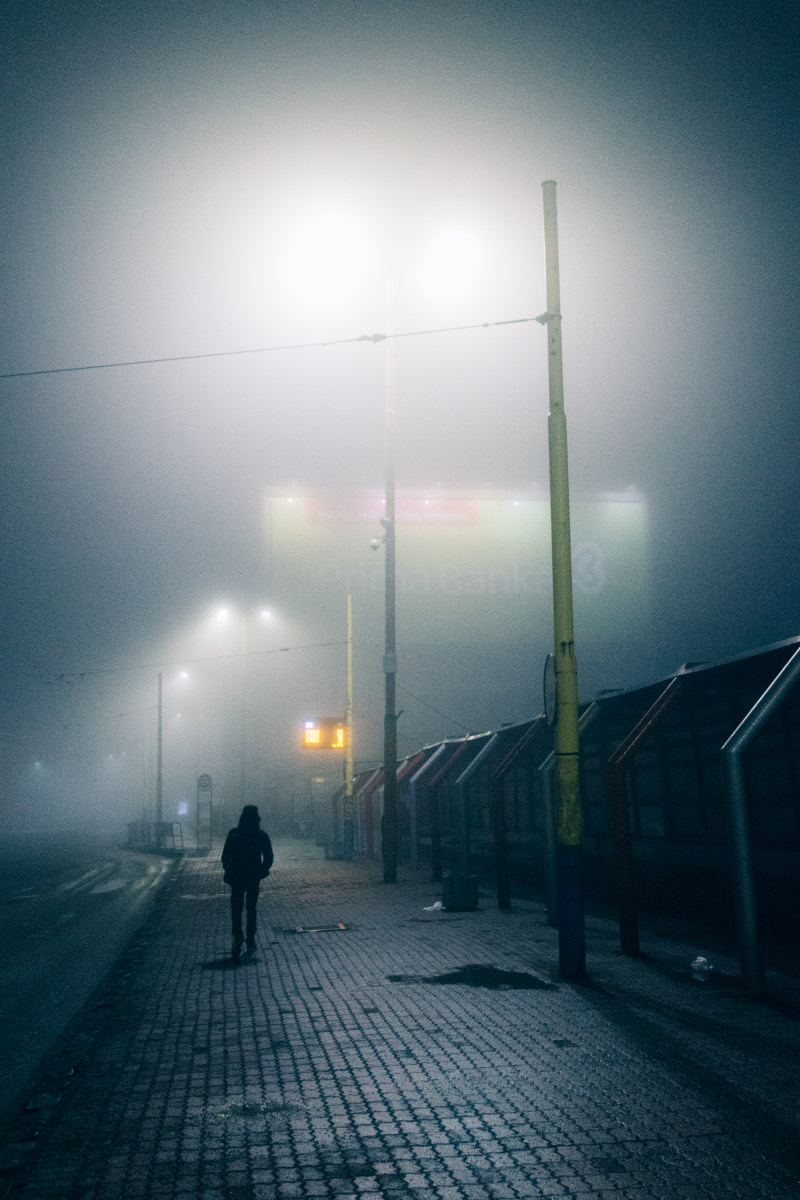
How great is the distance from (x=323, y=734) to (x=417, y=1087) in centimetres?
2267

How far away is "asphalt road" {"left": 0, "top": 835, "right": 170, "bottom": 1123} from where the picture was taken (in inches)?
272

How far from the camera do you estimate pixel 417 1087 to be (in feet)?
16.4

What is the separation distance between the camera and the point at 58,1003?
8336 millimetres

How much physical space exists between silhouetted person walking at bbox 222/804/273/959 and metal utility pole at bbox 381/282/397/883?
7662 mm

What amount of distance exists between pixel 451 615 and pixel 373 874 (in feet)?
87.8

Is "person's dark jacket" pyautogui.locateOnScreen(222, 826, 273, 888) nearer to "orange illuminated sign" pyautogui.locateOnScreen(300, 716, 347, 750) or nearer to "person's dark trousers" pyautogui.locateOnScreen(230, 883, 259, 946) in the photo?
"person's dark trousers" pyautogui.locateOnScreen(230, 883, 259, 946)

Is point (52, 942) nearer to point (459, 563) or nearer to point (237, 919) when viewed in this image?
point (237, 919)

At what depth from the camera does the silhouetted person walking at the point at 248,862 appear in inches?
393

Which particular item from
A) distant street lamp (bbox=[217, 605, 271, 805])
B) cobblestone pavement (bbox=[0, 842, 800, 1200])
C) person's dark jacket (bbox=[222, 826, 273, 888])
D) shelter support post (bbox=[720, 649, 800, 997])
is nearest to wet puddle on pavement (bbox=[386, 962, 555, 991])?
cobblestone pavement (bbox=[0, 842, 800, 1200])

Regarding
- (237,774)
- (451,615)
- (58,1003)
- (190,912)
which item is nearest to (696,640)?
(451,615)

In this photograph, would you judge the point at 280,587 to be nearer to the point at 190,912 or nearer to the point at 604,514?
the point at 604,514

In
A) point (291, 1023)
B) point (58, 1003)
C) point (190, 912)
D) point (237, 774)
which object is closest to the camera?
point (291, 1023)

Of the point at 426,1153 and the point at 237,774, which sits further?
the point at 237,774

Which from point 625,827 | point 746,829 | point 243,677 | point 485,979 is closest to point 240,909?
point 485,979
